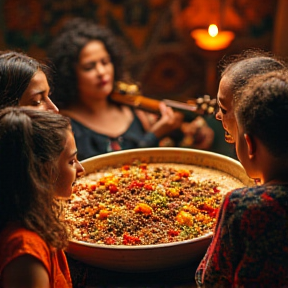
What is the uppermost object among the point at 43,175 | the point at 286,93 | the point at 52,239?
the point at 286,93

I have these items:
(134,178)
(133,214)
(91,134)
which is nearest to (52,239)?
(133,214)

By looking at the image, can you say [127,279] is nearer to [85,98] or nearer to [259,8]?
[85,98]

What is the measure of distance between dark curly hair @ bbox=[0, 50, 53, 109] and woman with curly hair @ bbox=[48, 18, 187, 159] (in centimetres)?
107

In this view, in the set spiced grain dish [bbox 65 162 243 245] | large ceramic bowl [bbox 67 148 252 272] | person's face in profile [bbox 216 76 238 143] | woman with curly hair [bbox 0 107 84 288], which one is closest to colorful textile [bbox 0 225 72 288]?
woman with curly hair [bbox 0 107 84 288]

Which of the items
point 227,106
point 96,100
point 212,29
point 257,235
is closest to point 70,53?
point 96,100

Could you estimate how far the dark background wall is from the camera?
3.62 meters

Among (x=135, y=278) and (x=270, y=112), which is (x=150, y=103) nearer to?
(x=135, y=278)

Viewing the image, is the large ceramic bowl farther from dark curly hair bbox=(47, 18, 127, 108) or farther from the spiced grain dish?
dark curly hair bbox=(47, 18, 127, 108)

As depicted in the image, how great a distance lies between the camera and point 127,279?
135 centimetres

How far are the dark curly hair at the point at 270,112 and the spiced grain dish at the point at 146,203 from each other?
46cm

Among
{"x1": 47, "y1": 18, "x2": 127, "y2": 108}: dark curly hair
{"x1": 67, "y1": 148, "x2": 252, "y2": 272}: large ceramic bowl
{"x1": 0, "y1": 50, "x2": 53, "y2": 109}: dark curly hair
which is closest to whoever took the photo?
{"x1": 67, "y1": 148, "x2": 252, "y2": 272}: large ceramic bowl

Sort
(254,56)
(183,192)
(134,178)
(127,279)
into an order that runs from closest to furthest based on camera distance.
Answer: (127,279) → (254,56) → (183,192) → (134,178)

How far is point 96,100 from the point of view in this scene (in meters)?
2.83

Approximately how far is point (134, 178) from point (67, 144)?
0.66 metres
